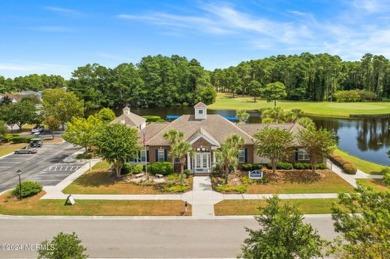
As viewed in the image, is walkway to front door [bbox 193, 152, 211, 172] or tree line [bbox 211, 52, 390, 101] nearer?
walkway to front door [bbox 193, 152, 211, 172]

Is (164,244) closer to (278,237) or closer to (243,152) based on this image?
(278,237)

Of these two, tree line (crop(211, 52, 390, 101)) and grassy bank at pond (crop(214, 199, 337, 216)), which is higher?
tree line (crop(211, 52, 390, 101))

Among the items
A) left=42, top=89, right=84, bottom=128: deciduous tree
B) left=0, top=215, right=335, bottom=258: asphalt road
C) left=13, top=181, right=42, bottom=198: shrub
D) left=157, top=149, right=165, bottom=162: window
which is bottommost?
left=0, top=215, right=335, bottom=258: asphalt road

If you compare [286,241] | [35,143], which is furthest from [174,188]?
[35,143]

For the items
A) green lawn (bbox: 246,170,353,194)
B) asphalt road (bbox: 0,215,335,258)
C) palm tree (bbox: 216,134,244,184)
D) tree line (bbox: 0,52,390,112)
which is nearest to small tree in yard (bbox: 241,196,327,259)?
asphalt road (bbox: 0,215,335,258)

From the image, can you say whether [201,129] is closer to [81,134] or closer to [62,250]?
[81,134]

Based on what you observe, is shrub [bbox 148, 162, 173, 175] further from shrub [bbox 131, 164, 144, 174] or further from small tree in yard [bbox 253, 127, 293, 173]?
small tree in yard [bbox 253, 127, 293, 173]

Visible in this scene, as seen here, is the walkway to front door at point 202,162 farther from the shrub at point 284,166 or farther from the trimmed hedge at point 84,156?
the trimmed hedge at point 84,156

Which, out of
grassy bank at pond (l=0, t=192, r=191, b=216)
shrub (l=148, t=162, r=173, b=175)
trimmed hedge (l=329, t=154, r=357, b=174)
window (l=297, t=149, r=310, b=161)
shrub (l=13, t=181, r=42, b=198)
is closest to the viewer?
grassy bank at pond (l=0, t=192, r=191, b=216)

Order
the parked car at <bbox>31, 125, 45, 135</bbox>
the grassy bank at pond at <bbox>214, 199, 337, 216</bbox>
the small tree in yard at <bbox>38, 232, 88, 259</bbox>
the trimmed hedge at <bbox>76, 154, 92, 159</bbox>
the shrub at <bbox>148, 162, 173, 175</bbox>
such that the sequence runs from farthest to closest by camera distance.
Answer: the parked car at <bbox>31, 125, 45, 135</bbox>
the trimmed hedge at <bbox>76, 154, 92, 159</bbox>
the shrub at <bbox>148, 162, 173, 175</bbox>
the grassy bank at pond at <bbox>214, 199, 337, 216</bbox>
the small tree in yard at <bbox>38, 232, 88, 259</bbox>
